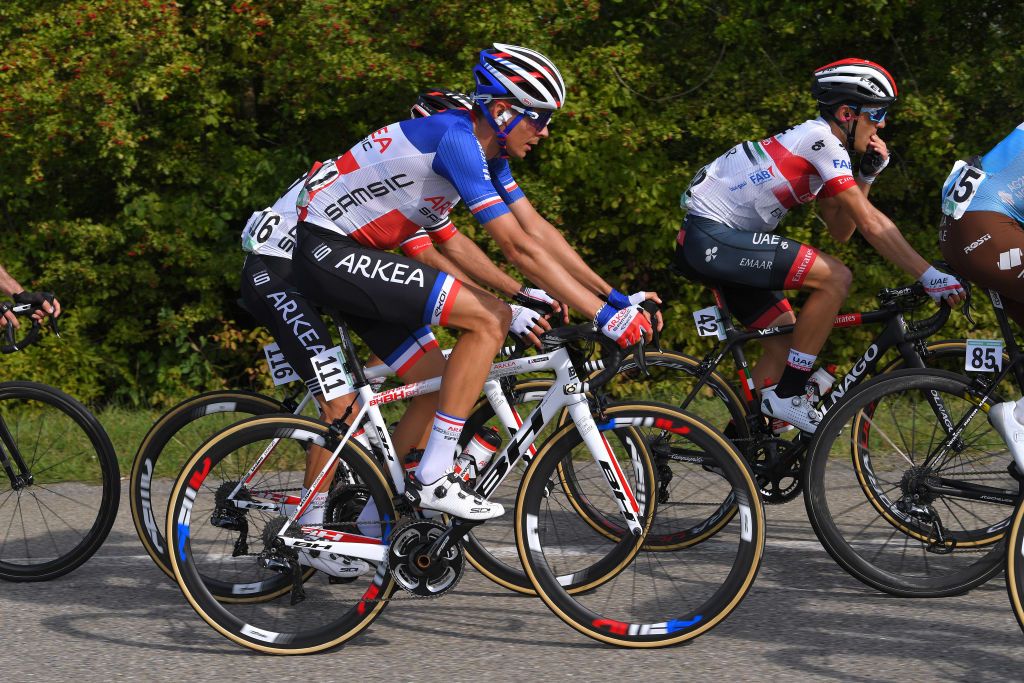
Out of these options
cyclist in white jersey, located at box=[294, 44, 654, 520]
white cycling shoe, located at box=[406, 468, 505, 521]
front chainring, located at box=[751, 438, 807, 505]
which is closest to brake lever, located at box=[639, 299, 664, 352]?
cyclist in white jersey, located at box=[294, 44, 654, 520]

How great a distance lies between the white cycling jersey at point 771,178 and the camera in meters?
5.54

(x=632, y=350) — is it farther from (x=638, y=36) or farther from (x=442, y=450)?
(x=638, y=36)

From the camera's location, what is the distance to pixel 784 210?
5879 millimetres

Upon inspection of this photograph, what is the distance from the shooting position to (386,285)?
4305 mm

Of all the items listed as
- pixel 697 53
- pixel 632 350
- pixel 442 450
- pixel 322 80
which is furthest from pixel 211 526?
pixel 697 53

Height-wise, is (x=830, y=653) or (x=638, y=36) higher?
(x=638, y=36)

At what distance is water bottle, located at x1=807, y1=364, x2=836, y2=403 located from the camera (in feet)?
18.2

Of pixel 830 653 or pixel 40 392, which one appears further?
pixel 40 392

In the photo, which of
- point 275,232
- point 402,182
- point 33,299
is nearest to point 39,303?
point 33,299

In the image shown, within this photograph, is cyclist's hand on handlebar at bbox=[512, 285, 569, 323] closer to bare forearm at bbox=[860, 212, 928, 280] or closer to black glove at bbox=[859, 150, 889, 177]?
bare forearm at bbox=[860, 212, 928, 280]

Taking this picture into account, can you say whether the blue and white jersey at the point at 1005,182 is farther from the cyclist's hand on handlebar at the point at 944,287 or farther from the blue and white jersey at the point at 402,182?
the blue and white jersey at the point at 402,182

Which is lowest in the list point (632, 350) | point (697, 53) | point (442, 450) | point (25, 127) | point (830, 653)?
point (830, 653)

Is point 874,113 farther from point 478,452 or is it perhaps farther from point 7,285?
point 7,285

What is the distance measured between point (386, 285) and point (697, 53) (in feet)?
23.7
